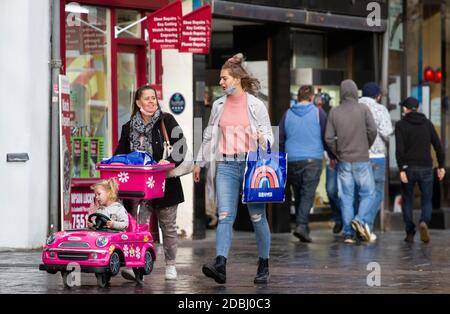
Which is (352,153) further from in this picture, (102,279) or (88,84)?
(102,279)

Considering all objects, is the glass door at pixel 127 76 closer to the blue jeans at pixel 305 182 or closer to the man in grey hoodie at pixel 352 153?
the blue jeans at pixel 305 182

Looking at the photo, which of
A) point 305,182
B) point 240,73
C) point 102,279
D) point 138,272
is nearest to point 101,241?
point 102,279

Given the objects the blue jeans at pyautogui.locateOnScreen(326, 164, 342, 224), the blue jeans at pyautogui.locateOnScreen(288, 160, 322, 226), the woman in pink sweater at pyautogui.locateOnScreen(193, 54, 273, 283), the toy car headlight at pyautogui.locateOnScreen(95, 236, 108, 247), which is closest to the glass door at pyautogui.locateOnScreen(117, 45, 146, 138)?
the blue jeans at pyautogui.locateOnScreen(288, 160, 322, 226)

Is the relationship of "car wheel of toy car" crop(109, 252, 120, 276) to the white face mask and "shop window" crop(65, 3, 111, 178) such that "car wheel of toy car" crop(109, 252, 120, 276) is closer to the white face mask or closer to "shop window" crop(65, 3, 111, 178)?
the white face mask

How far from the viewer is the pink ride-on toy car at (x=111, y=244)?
443 inches

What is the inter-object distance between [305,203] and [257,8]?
2.86 m

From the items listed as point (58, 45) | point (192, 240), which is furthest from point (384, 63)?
point (58, 45)

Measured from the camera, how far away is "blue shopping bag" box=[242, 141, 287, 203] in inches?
461

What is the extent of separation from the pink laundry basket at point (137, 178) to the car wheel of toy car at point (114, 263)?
588mm

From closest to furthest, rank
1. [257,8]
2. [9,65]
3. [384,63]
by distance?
[9,65] → [257,8] → [384,63]

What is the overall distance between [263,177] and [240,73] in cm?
103

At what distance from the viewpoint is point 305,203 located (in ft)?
58.0

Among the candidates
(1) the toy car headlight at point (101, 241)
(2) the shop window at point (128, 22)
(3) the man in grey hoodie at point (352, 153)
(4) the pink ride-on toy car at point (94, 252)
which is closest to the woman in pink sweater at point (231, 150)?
(4) the pink ride-on toy car at point (94, 252)
